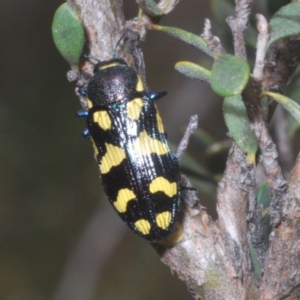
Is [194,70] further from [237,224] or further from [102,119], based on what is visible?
[102,119]

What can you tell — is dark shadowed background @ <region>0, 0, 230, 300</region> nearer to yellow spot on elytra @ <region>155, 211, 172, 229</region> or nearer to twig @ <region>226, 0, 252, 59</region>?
yellow spot on elytra @ <region>155, 211, 172, 229</region>

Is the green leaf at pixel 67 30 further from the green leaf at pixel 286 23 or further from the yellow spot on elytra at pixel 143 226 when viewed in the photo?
the yellow spot on elytra at pixel 143 226

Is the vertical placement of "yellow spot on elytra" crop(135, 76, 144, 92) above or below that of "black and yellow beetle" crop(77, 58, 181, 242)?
above

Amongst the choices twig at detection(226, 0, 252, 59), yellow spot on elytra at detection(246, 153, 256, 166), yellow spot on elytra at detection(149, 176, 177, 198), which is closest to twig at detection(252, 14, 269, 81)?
twig at detection(226, 0, 252, 59)

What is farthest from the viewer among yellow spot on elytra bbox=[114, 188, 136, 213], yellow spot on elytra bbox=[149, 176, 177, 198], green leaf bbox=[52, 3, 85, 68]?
yellow spot on elytra bbox=[114, 188, 136, 213]

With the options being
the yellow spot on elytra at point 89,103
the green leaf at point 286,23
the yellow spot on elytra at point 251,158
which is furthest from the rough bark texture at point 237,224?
the yellow spot on elytra at point 89,103

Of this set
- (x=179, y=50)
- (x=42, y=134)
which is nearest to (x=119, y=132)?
(x=42, y=134)

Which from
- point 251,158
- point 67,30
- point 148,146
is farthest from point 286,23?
point 148,146
